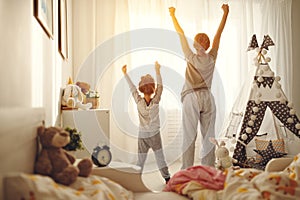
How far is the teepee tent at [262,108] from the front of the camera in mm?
3627

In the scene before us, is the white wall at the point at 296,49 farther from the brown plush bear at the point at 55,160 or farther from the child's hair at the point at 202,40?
the brown plush bear at the point at 55,160

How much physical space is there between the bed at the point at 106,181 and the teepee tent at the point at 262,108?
153 centimetres

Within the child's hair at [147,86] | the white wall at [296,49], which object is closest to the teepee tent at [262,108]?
the child's hair at [147,86]

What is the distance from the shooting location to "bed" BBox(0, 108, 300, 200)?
100 centimetres

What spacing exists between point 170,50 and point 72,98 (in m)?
1.83

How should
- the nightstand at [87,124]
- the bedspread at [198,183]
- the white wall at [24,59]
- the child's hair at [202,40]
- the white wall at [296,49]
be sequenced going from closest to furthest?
the white wall at [24,59] < the bedspread at [198,183] < the nightstand at [87,124] < the child's hair at [202,40] < the white wall at [296,49]

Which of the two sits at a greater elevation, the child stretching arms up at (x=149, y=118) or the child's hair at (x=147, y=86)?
the child's hair at (x=147, y=86)

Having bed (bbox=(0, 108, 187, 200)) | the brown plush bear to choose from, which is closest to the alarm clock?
bed (bbox=(0, 108, 187, 200))

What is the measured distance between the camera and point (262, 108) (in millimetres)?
3699

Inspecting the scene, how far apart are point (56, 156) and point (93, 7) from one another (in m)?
3.29

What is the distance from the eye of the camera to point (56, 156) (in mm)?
1405

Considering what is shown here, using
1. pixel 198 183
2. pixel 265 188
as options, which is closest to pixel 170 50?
pixel 198 183

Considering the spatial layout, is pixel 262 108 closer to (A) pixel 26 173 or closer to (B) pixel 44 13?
(B) pixel 44 13

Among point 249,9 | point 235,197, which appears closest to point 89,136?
point 235,197
